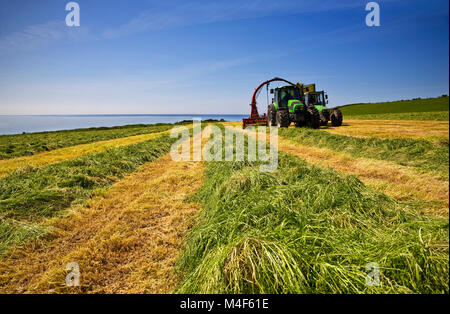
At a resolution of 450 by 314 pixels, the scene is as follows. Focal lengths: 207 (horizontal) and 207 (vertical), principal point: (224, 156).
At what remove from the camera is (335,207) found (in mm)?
2914

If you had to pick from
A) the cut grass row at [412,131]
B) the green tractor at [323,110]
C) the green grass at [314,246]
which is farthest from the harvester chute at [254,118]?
the green grass at [314,246]

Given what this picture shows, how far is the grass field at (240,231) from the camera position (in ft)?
5.61

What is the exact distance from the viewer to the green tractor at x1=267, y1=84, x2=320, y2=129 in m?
15.5

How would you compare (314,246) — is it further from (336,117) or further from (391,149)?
(336,117)

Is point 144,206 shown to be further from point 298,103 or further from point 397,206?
point 298,103

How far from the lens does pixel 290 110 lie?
53.1 ft

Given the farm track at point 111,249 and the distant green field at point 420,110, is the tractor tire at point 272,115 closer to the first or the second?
the distant green field at point 420,110

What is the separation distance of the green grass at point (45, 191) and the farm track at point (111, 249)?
433 millimetres

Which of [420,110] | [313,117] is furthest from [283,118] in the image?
[420,110]

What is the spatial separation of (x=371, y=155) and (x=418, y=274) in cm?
653

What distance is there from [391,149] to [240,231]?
6.84 metres

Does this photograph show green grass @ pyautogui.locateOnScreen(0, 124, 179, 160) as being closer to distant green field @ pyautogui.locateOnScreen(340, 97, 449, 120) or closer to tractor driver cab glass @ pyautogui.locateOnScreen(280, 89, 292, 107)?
tractor driver cab glass @ pyautogui.locateOnScreen(280, 89, 292, 107)
